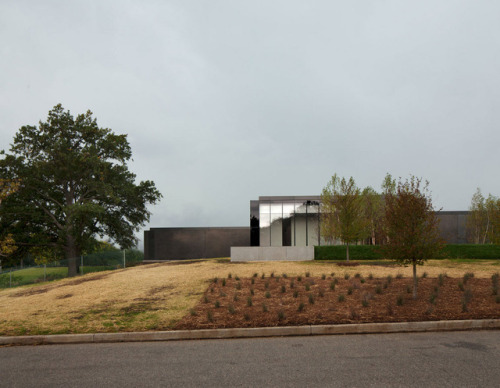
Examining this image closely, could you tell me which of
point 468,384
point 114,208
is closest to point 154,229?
point 114,208

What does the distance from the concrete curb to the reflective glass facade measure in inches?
965

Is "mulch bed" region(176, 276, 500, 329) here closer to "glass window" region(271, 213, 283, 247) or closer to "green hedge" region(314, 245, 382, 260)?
"green hedge" region(314, 245, 382, 260)

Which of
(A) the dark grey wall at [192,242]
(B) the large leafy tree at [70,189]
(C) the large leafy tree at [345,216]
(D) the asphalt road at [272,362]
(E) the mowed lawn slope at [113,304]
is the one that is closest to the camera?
(D) the asphalt road at [272,362]

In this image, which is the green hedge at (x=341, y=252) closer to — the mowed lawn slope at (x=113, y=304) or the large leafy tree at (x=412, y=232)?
the mowed lawn slope at (x=113, y=304)

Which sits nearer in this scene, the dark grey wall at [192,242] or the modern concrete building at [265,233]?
the modern concrete building at [265,233]

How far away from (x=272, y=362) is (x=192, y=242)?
119ft

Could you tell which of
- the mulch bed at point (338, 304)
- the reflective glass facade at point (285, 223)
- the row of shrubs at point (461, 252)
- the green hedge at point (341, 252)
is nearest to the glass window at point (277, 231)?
the reflective glass facade at point (285, 223)

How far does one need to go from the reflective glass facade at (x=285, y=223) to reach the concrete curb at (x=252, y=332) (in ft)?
80.4

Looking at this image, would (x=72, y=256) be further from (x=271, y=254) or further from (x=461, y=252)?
(x=461, y=252)

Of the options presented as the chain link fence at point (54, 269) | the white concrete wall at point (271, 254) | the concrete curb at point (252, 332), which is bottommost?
the chain link fence at point (54, 269)

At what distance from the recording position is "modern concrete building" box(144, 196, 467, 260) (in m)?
33.3

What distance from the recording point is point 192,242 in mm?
41688

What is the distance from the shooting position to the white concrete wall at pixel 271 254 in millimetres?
26531

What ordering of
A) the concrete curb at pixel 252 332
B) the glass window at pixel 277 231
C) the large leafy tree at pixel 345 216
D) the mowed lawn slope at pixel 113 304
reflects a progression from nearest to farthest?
the concrete curb at pixel 252 332 < the mowed lawn slope at pixel 113 304 < the large leafy tree at pixel 345 216 < the glass window at pixel 277 231
